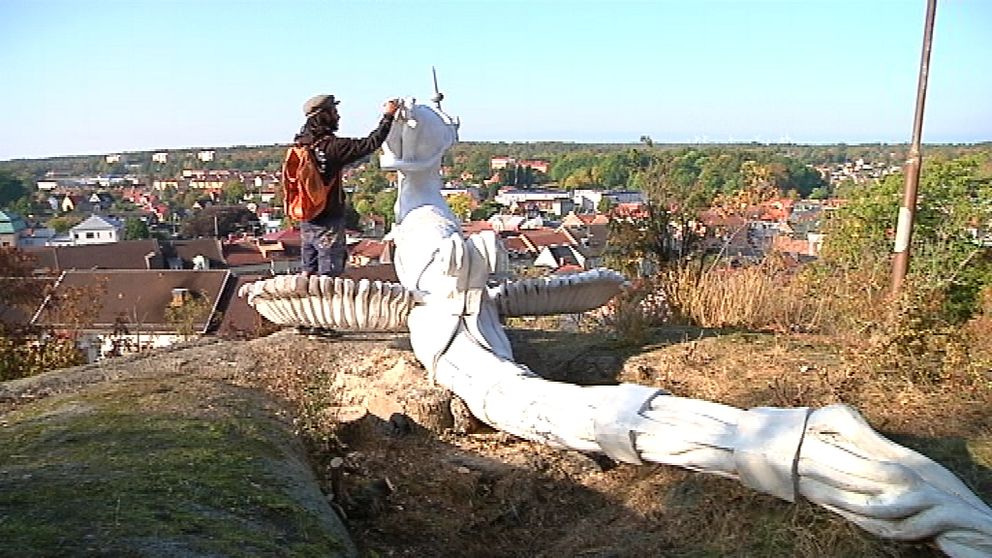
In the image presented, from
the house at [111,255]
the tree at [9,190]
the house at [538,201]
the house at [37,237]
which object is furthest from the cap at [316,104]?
the tree at [9,190]

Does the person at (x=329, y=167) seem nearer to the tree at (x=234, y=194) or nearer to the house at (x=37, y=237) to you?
the house at (x=37, y=237)

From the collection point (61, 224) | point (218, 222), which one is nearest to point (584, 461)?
point (218, 222)

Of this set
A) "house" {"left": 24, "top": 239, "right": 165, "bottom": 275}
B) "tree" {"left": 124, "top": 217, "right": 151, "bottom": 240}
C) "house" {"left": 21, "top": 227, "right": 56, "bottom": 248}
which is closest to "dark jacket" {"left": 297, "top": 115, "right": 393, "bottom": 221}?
"house" {"left": 24, "top": 239, "right": 165, "bottom": 275}

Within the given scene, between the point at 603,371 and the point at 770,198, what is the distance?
5419 millimetres

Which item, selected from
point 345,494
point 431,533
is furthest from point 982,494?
point 345,494

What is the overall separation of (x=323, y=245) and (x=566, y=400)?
2.52 m

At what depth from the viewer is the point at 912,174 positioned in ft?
19.8

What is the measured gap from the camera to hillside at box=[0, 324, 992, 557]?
294 cm

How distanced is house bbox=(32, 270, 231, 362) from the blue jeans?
11.3 feet

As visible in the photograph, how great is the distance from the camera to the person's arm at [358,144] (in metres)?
5.42

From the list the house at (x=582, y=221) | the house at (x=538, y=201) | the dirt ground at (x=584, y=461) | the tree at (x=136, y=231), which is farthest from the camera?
the house at (x=538, y=201)

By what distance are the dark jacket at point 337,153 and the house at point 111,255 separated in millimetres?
30157

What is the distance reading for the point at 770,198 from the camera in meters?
10.2

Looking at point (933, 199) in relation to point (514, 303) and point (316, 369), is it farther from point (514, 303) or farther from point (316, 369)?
point (316, 369)
